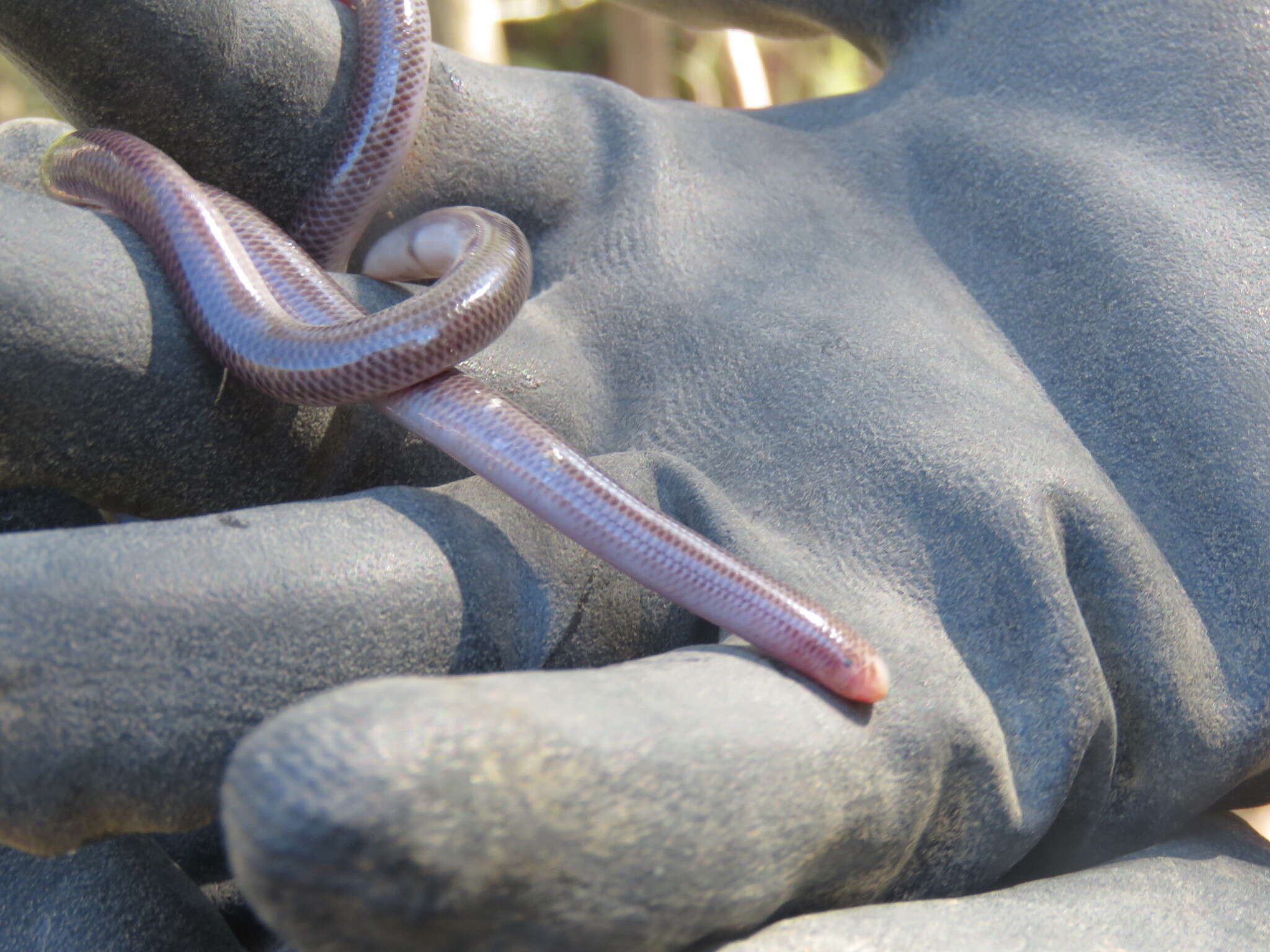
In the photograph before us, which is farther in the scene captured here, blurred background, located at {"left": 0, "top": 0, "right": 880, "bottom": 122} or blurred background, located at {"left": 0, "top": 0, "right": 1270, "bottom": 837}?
blurred background, located at {"left": 0, "top": 0, "right": 880, "bottom": 122}

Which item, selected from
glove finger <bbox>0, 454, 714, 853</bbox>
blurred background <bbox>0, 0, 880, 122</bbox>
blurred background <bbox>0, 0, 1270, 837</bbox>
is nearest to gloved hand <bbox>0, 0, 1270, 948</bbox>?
glove finger <bbox>0, 454, 714, 853</bbox>

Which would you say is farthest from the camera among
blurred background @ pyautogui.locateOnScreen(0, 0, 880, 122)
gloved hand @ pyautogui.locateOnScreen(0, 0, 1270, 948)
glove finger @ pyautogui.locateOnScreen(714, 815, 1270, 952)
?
blurred background @ pyautogui.locateOnScreen(0, 0, 880, 122)

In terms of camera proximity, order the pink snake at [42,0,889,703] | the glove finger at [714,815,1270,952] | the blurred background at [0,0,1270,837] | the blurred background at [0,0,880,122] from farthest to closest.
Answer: the blurred background at [0,0,880,122] → the blurred background at [0,0,1270,837] → the pink snake at [42,0,889,703] → the glove finger at [714,815,1270,952]

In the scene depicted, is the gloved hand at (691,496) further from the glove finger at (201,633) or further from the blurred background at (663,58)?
the blurred background at (663,58)

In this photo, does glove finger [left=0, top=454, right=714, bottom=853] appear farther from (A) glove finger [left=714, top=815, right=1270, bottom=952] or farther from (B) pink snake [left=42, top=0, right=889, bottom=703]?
(A) glove finger [left=714, top=815, right=1270, bottom=952]

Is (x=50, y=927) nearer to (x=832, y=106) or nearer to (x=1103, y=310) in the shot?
(x=1103, y=310)

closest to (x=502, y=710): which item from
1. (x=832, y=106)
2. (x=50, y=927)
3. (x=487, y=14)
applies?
(x=50, y=927)

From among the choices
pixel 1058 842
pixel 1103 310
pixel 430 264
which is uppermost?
pixel 1103 310
